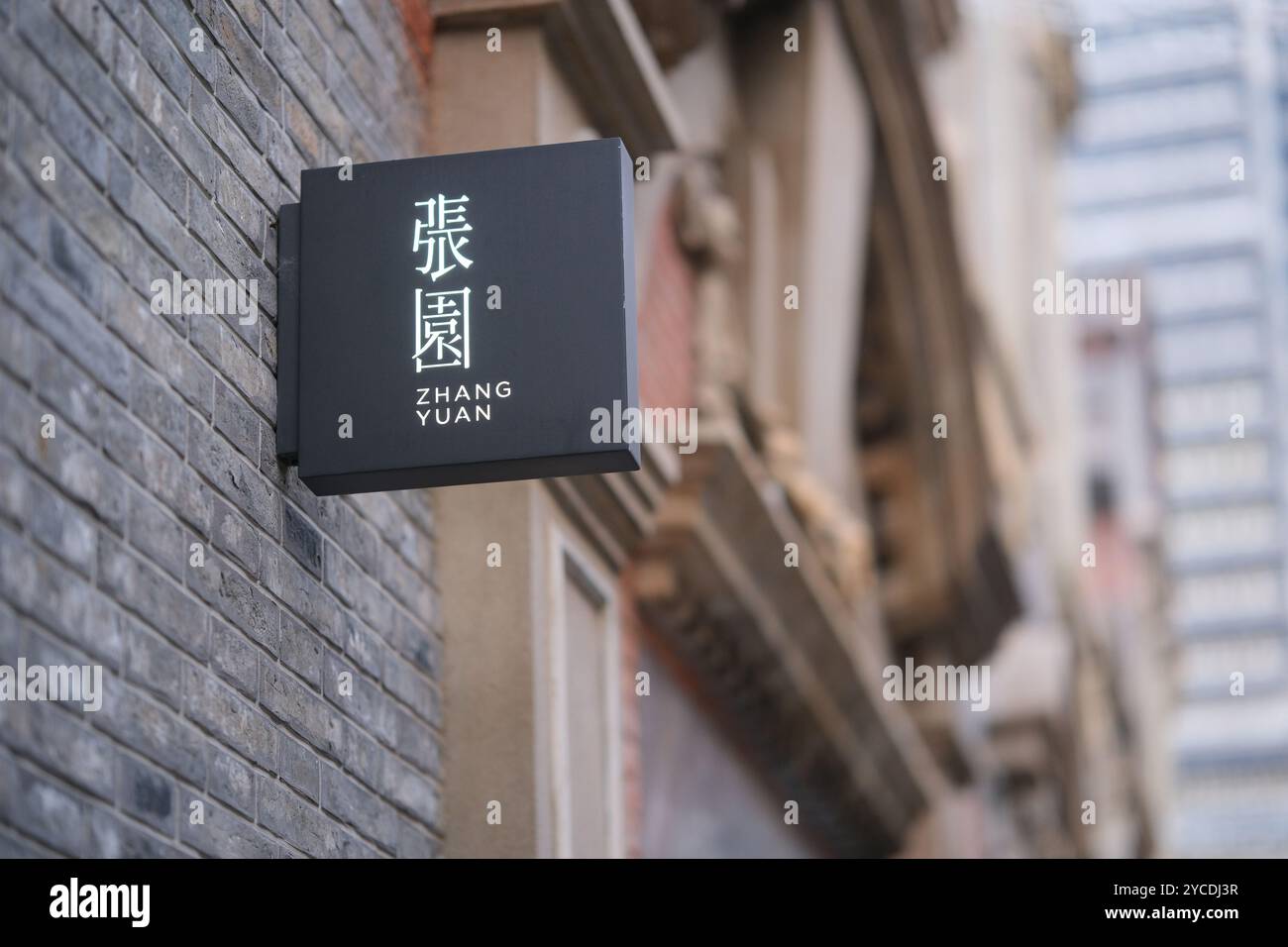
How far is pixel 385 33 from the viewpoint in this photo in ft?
16.0

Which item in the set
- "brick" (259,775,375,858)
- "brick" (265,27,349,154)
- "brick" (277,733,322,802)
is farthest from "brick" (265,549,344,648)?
"brick" (265,27,349,154)

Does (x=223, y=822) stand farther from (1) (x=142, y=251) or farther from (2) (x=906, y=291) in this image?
(2) (x=906, y=291)

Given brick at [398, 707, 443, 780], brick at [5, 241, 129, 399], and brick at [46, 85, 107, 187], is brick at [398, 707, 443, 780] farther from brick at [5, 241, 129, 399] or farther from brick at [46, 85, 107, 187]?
brick at [46, 85, 107, 187]

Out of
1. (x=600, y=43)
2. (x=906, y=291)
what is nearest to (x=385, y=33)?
(x=600, y=43)

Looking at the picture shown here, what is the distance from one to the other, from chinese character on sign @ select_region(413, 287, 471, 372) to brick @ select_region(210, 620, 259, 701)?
23.3 inches

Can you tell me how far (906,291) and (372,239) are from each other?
7898mm

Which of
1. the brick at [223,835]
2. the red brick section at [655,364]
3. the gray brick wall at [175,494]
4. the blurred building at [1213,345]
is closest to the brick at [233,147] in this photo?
the gray brick wall at [175,494]

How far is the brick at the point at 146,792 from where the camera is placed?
10.2 feet

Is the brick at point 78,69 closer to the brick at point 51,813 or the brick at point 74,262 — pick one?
the brick at point 74,262

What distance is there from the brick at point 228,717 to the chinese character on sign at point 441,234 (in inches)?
34.0

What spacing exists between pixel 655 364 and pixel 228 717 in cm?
368

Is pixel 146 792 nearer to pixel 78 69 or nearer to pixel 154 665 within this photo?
pixel 154 665

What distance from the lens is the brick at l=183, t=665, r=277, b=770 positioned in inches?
133

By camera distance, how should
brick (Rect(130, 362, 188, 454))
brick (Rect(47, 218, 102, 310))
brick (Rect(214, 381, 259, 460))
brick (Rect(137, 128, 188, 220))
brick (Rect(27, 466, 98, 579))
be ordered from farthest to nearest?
brick (Rect(214, 381, 259, 460)) → brick (Rect(137, 128, 188, 220)) → brick (Rect(130, 362, 188, 454)) → brick (Rect(47, 218, 102, 310)) → brick (Rect(27, 466, 98, 579))
